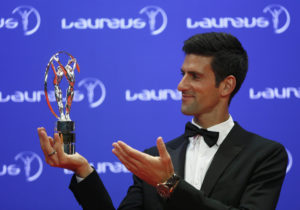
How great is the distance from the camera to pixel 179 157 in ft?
7.27

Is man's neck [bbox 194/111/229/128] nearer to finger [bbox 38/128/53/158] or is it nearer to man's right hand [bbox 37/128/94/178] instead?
man's right hand [bbox 37/128/94/178]

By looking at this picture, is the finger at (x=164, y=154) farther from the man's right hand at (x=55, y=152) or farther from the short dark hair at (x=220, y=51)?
the short dark hair at (x=220, y=51)

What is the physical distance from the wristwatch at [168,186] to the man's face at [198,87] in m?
0.50

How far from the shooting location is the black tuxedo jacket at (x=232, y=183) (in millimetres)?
1969

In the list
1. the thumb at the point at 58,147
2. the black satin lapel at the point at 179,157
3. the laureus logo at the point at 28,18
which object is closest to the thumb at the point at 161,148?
the thumb at the point at 58,147

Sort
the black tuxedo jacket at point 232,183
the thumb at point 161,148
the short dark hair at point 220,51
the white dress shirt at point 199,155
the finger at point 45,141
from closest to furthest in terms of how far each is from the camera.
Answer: the thumb at point 161,148 → the finger at point 45,141 → the black tuxedo jacket at point 232,183 → the white dress shirt at point 199,155 → the short dark hair at point 220,51

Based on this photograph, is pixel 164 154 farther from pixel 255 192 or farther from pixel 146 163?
pixel 255 192

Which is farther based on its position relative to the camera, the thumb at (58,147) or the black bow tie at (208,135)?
the black bow tie at (208,135)

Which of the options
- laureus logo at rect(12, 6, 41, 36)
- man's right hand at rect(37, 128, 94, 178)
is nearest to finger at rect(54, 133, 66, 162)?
man's right hand at rect(37, 128, 94, 178)

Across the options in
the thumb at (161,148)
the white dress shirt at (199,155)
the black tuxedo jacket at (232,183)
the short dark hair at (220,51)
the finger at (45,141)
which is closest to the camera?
the thumb at (161,148)

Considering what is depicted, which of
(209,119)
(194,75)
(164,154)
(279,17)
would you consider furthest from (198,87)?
(279,17)

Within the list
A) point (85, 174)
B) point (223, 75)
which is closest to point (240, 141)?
point (223, 75)

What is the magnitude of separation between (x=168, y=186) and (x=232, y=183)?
403 millimetres

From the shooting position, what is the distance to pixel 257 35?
324 centimetres
